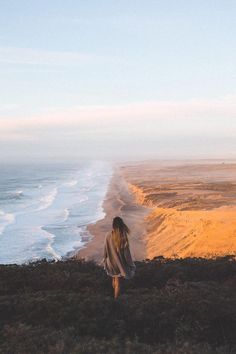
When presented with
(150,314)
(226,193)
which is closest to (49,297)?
(150,314)

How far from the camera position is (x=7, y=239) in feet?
127

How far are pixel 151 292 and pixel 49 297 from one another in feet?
7.89

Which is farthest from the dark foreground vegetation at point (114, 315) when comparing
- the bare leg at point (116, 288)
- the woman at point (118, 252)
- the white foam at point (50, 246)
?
the white foam at point (50, 246)

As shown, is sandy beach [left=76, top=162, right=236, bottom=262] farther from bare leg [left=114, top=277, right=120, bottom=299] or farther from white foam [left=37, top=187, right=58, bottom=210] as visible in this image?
bare leg [left=114, top=277, right=120, bottom=299]

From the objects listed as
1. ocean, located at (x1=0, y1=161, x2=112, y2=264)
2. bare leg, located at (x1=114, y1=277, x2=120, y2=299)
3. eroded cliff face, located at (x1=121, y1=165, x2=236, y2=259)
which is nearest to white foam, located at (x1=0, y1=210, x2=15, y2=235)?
ocean, located at (x1=0, y1=161, x2=112, y2=264)

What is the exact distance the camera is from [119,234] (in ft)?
33.6

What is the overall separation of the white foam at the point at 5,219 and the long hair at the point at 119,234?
33.9 metres

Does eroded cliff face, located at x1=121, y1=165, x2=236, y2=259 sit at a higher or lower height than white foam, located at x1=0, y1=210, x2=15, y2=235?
higher

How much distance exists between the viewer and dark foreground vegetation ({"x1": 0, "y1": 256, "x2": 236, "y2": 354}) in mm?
8148

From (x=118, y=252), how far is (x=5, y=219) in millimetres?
44005

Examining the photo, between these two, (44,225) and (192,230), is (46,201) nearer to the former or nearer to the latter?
(44,225)

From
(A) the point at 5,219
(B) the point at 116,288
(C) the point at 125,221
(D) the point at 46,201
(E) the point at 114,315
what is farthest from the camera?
(D) the point at 46,201

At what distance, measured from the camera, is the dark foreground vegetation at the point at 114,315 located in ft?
26.7

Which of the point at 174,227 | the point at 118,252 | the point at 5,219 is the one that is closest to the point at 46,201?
the point at 5,219
